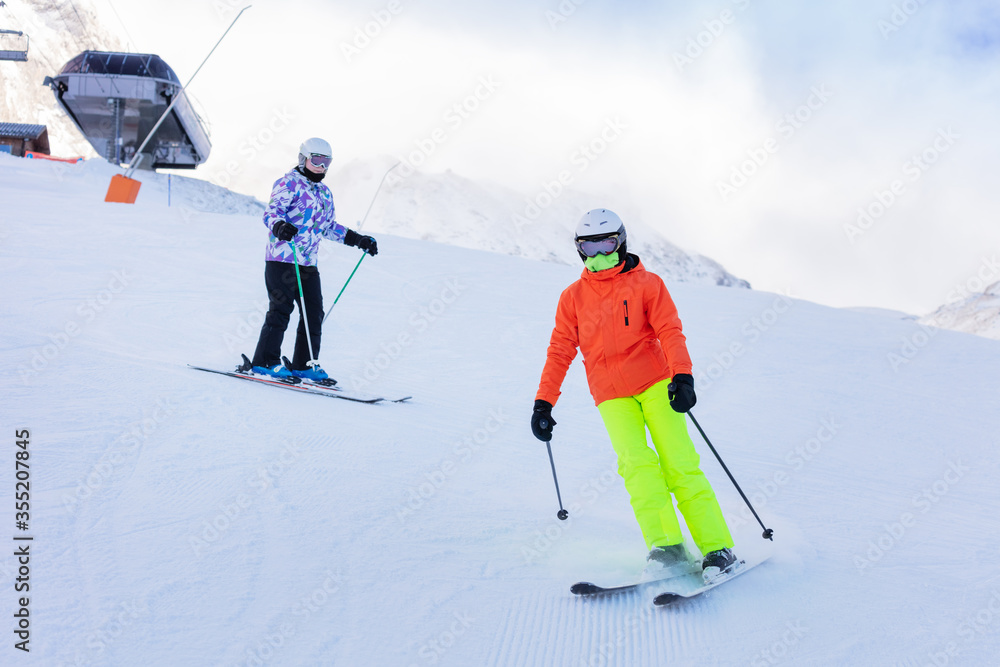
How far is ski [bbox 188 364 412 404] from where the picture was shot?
4988mm

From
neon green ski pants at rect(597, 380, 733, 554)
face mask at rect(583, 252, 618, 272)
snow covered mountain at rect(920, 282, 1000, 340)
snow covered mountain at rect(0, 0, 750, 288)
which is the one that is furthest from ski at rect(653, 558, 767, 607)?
snow covered mountain at rect(0, 0, 750, 288)

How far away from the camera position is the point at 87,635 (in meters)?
1.96

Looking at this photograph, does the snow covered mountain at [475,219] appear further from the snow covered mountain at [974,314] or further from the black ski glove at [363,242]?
the black ski glove at [363,242]

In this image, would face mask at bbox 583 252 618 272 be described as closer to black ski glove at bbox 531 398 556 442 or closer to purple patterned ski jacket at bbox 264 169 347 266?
black ski glove at bbox 531 398 556 442

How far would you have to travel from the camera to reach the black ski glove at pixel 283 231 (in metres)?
4.84

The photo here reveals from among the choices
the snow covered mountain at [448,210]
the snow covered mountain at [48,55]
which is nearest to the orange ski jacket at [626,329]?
the snow covered mountain at [448,210]

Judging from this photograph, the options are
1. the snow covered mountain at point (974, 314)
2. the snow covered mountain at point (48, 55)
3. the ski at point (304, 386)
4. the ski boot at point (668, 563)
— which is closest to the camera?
the ski boot at point (668, 563)

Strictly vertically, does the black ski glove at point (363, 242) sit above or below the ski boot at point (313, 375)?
above

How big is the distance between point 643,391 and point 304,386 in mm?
2935

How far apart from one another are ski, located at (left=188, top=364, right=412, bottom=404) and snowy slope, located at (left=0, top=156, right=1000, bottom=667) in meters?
0.18

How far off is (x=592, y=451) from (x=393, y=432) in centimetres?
129

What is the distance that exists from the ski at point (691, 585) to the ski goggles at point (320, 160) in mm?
3617

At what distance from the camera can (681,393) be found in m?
2.65

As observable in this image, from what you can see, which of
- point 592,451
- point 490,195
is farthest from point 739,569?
point 490,195
